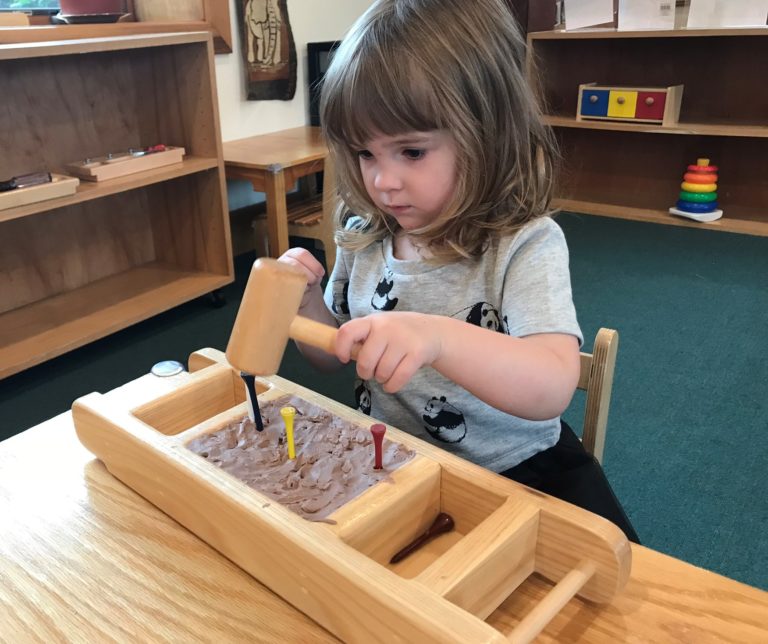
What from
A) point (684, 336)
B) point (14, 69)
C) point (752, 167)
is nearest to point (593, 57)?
point (752, 167)

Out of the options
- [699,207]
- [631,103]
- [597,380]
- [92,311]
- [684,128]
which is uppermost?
[631,103]

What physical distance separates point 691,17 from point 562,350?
293cm

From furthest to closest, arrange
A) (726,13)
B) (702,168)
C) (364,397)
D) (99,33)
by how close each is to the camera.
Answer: (702,168) < (726,13) < (99,33) < (364,397)

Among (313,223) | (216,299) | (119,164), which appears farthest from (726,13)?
(119,164)

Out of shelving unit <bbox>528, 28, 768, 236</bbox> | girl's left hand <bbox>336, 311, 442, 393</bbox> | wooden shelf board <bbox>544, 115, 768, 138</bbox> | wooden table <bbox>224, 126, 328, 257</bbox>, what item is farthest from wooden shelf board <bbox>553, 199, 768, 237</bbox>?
girl's left hand <bbox>336, 311, 442, 393</bbox>

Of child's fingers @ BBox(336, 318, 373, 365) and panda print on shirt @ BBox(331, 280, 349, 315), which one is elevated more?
child's fingers @ BBox(336, 318, 373, 365)

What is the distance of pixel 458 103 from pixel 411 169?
0.09 metres

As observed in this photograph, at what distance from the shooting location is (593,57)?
369 cm

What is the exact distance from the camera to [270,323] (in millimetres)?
626

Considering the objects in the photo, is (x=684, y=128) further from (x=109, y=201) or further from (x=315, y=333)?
(x=315, y=333)

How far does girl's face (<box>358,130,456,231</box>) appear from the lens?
82 cm

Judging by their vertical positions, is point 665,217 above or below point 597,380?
below

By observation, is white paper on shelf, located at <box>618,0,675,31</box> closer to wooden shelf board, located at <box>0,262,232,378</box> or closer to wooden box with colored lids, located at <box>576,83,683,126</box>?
wooden box with colored lids, located at <box>576,83,683,126</box>

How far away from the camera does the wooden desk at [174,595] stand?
550mm
